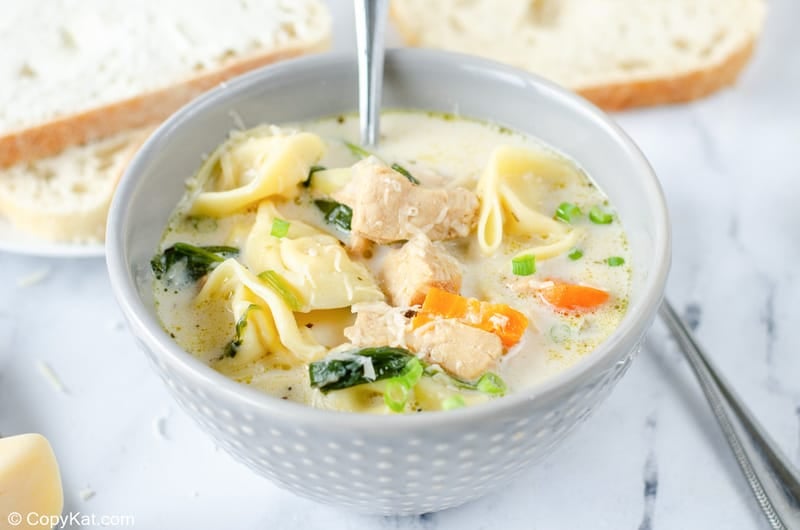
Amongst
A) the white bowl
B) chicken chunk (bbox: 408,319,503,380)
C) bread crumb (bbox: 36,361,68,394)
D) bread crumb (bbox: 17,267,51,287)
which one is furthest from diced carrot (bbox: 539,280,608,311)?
bread crumb (bbox: 17,267,51,287)

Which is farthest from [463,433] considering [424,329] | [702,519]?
[702,519]

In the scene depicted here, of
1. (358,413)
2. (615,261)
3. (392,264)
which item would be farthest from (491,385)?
(615,261)

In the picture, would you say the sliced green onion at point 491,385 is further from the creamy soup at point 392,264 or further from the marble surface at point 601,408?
the marble surface at point 601,408

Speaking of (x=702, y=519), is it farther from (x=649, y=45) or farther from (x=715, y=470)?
(x=649, y=45)

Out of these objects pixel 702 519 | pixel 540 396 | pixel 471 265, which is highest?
pixel 540 396

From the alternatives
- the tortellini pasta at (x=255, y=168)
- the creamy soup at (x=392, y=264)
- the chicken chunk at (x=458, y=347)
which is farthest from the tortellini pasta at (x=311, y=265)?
the chicken chunk at (x=458, y=347)
